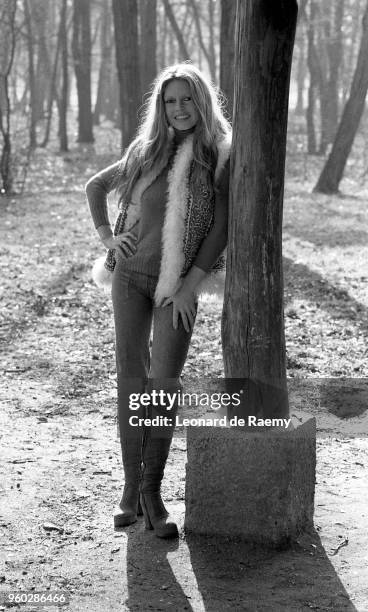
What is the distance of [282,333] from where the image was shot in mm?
3959

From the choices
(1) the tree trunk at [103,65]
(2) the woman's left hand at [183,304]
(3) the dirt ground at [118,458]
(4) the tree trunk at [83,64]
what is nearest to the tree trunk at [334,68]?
(4) the tree trunk at [83,64]

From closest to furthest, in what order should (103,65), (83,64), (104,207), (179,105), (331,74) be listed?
(179,105)
(104,207)
(331,74)
(83,64)
(103,65)

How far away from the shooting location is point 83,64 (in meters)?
30.4

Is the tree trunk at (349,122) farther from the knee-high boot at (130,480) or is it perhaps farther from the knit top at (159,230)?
the knee-high boot at (130,480)

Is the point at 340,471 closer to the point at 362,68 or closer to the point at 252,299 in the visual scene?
the point at 252,299

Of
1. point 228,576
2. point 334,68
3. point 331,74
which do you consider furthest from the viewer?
point 334,68

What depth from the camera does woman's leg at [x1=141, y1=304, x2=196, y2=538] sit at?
3906mm

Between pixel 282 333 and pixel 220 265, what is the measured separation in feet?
1.36

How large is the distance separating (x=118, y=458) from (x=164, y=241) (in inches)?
70.9

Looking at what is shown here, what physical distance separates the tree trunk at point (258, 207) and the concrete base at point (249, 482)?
0.16 metres

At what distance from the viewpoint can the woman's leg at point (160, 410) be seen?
3.91 meters

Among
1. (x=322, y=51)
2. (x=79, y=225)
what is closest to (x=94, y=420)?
(x=79, y=225)

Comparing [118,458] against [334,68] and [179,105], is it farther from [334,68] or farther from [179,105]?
[334,68]

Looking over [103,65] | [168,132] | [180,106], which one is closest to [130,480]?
[168,132]
